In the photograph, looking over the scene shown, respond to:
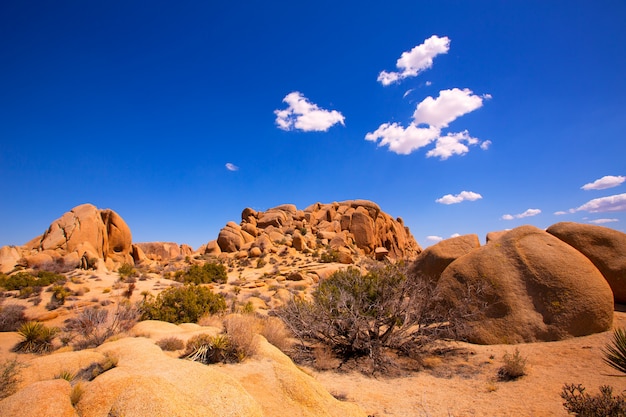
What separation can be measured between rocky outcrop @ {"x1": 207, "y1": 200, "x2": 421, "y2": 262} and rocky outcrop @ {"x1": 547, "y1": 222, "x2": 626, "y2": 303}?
22.2 metres

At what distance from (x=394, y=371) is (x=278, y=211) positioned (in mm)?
38480

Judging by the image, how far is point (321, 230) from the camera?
4072cm

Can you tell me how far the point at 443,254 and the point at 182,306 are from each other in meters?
10.1

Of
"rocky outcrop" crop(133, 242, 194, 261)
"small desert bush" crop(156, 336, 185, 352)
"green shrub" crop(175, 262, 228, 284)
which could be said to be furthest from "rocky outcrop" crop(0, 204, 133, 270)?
"small desert bush" crop(156, 336, 185, 352)

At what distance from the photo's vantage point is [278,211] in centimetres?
4528

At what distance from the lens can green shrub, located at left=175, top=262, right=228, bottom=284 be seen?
20.2 metres

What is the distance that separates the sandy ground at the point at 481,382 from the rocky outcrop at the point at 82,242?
14917 millimetres

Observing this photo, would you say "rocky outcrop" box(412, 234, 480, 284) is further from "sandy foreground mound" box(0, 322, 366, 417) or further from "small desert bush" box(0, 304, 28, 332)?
"small desert bush" box(0, 304, 28, 332)

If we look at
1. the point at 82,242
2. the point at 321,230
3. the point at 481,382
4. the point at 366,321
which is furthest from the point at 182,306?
the point at 321,230

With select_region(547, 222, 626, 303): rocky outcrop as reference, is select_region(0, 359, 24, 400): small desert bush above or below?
below

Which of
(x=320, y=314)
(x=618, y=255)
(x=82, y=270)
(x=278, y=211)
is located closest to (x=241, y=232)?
(x=278, y=211)

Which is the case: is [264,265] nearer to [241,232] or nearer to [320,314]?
[241,232]

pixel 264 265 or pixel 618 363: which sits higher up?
pixel 264 265

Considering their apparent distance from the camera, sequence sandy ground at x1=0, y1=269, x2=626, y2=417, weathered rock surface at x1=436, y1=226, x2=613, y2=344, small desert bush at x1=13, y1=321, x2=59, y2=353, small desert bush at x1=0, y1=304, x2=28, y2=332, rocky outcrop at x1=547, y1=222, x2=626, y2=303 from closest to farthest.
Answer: sandy ground at x1=0, y1=269, x2=626, y2=417 < small desert bush at x1=13, y1=321, x2=59, y2=353 < weathered rock surface at x1=436, y1=226, x2=613, y2=344 < small desert bush at x1=0, y1=304, x2=28, y2=332 < rocky outcrop at x1=547, y1=222, x2=626, y2=303
